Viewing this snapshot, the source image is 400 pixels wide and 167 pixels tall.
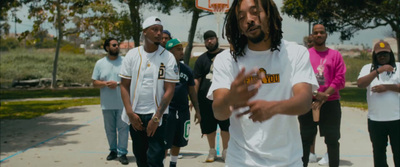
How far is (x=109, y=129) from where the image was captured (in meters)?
7.25

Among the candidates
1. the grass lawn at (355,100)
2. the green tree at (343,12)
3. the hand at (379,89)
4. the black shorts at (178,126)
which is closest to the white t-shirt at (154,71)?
the black shorts at (178,126)

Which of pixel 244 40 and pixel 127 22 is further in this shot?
pixel 127 22

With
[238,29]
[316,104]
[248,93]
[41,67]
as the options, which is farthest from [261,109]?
[41,67]

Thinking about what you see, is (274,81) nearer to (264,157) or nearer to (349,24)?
(264,157)

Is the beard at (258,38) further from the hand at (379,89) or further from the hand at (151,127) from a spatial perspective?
the hand at (379,89)

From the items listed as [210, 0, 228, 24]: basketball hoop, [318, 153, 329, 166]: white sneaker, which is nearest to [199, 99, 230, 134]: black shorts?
[318, 153, 329, 166]: white sneaker

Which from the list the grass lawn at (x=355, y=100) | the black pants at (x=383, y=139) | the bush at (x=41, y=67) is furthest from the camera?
the bush at (x=41, y=67)

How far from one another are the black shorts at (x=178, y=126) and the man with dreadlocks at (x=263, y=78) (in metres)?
3.09

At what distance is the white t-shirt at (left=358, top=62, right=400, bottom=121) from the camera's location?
512 centimetres

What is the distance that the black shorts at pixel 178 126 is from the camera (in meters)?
5.67

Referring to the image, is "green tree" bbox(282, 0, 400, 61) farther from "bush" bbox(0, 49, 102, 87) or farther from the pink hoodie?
"bush" bbox(0, 49, 102, 87)

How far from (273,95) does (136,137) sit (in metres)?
2.73

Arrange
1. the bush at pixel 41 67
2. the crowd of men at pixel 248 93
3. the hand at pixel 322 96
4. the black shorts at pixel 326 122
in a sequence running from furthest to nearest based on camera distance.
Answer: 1. the bush at pixel 41 67
2. the black shorts at pixel 326 122
3. the hand at pixel 322 96
4. the crowd of men at pixel 248 93

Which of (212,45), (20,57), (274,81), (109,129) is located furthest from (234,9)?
(20,57)
